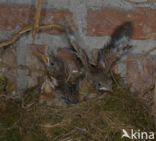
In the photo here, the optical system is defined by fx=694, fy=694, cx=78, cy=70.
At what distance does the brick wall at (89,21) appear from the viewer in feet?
4.93

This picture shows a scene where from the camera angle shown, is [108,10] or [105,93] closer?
[105,93]

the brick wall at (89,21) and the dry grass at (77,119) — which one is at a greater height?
the brick wall at (89,21)

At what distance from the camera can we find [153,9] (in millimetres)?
1511

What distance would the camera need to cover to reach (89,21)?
150cm

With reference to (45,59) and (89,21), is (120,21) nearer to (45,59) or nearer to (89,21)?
(89,21)

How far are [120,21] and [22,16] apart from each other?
0.21m

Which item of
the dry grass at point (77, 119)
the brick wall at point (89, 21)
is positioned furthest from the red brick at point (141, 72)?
the dry grass at point (77, 119)

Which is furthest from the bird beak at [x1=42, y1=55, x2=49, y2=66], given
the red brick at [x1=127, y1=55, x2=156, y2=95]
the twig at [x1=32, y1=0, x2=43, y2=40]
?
the red brick at [x1=127, y1=55, x2=156, y2=95]

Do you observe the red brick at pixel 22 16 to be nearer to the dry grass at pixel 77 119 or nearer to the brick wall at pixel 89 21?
the brick wall at pixel 89 21

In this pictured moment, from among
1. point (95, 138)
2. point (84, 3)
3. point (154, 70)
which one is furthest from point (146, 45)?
point (95, 138)

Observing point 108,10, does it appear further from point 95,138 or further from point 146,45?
point 95,138

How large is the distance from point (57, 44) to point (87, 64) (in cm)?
14

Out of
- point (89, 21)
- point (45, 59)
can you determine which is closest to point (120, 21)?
point (89, 21)

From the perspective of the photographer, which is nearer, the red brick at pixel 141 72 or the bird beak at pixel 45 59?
the bird beak at pixel 45 59
